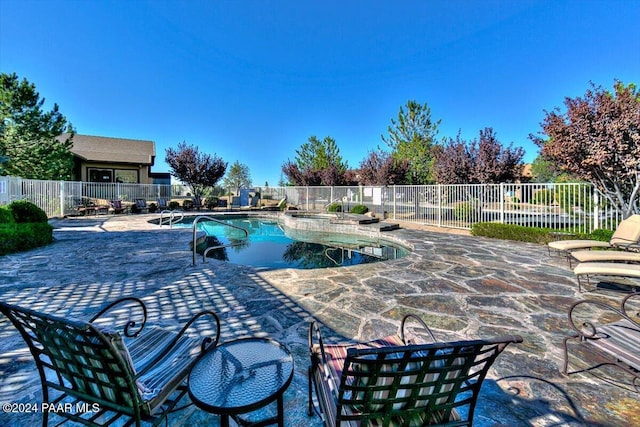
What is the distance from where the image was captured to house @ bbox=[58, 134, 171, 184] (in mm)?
20281

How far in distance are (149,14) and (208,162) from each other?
10122 mm

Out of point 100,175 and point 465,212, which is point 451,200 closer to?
point 465,212

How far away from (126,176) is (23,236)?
18.4 meters

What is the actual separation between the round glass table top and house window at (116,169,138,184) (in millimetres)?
25454

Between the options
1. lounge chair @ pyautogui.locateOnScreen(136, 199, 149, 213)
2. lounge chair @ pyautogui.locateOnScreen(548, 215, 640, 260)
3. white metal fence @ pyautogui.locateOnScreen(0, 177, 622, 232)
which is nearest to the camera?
lounge chair @ pyautogui.locateOnScreen(548, 215, 640, 260)

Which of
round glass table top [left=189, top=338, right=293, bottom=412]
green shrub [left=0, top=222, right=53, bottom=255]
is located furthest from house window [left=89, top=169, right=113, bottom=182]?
round glass table top [left=189, top=338, right=293, bottom=412]

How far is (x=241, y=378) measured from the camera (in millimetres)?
1322

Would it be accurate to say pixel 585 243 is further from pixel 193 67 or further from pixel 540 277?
pixel 193 67

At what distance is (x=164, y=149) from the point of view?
18984mm

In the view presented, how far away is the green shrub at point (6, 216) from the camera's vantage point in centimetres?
688

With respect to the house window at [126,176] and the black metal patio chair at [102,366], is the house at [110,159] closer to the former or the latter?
the house window at [126,176]

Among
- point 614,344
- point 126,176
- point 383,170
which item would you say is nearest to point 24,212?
point 614,344

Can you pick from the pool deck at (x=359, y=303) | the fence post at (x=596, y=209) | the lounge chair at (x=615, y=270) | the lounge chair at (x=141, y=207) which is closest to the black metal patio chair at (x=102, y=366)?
the pool deck at (x=359, y=303)

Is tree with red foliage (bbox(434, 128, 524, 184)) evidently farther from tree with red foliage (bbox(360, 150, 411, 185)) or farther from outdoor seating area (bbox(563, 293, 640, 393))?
outdoor seating area (bbox(563, 293, 640, 393))
